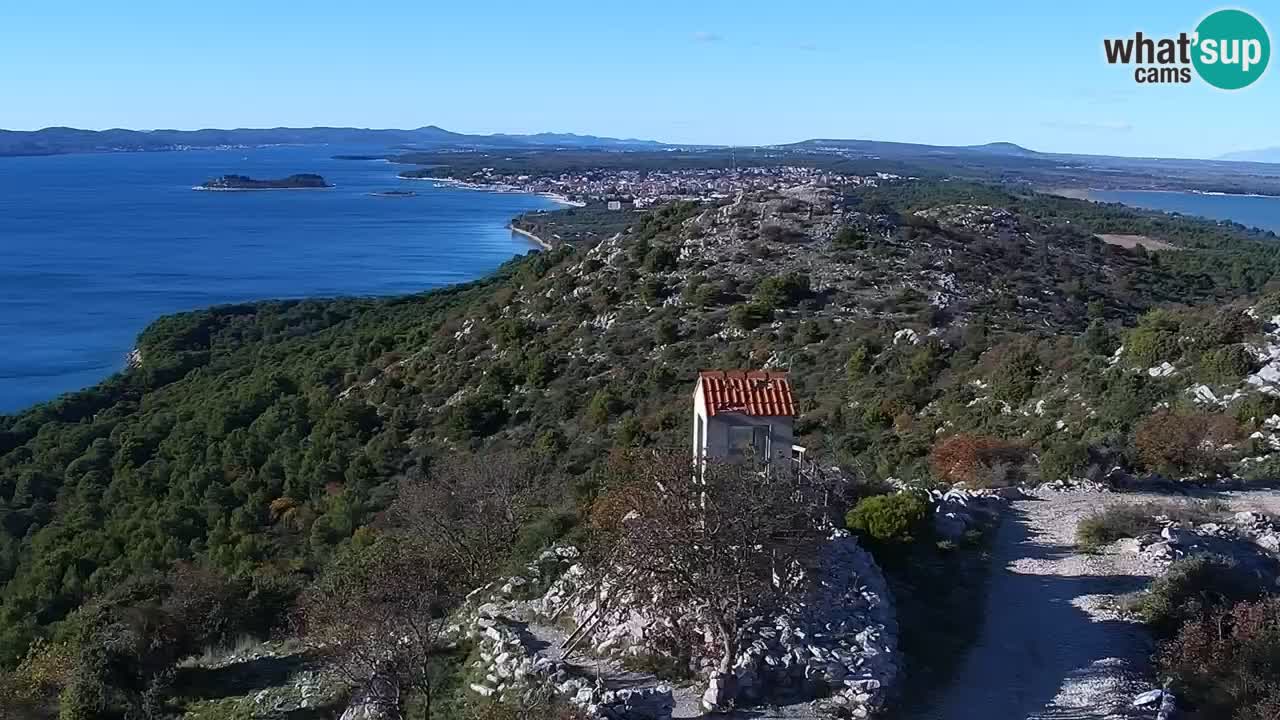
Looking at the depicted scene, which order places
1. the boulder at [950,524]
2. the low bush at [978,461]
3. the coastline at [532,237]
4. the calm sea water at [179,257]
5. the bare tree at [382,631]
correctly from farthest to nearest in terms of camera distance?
the coastline at [532,237] < the calm sea water at [179,257] < the low bush at [978,461] < the boulder at [950,524] < the bare tree at [382,631]

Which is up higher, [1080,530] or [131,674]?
[1080,530]

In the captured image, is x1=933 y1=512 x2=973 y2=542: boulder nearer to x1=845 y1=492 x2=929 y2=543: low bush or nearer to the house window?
x1=845 y1=492 x2=929 y2=543: low bush

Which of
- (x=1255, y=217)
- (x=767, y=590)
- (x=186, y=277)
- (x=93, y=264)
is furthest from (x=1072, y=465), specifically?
(x=1255, y=217)

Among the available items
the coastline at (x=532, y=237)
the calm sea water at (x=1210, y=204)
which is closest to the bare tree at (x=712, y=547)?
the coastline at (x=532, y=237)

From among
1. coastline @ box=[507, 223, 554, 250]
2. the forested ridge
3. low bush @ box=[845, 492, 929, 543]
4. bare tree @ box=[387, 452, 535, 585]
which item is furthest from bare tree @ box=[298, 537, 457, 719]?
coastline @ box=[507, 223, 554, 250]

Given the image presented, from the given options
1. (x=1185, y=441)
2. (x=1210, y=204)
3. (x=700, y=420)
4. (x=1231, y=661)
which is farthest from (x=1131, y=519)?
(x=1210, y=204)

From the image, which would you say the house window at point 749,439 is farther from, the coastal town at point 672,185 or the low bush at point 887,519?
the coastal town at point 672,185

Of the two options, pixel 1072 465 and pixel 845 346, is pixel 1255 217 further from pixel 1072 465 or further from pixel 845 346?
pixel 1072 465
